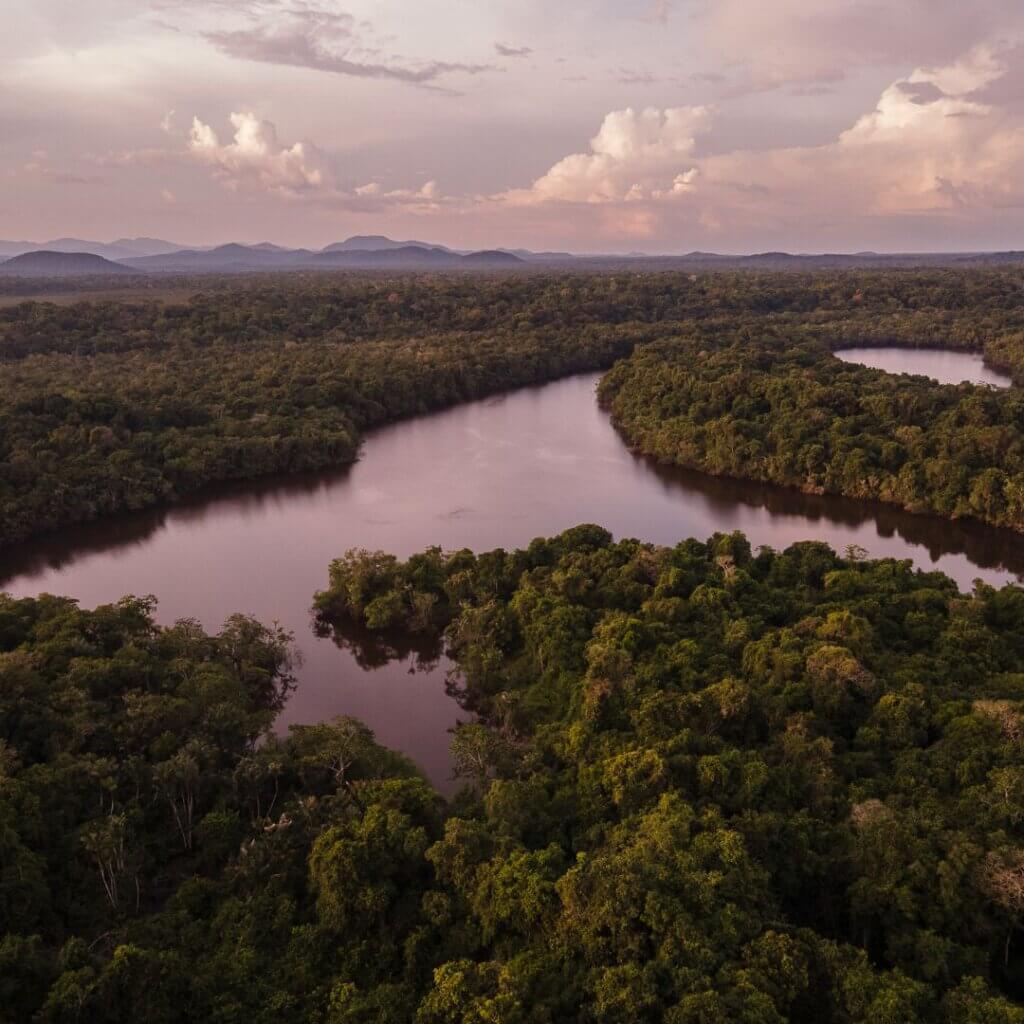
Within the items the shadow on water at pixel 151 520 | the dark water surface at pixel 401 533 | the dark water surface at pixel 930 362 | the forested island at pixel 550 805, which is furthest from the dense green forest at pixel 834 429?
the shadow on water at pixel 151 520

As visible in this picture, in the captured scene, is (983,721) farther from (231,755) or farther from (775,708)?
(231,755)

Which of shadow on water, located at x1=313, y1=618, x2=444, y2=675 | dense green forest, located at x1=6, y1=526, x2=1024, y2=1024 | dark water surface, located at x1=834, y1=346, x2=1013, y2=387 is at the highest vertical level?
dark water surface, located at x1=834, y1=346, x2=1013, y2=387

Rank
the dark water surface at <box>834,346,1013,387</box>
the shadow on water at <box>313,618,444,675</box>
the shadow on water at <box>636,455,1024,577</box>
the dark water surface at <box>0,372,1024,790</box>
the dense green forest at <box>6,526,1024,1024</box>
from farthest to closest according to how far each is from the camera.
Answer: the dark water surface at <box>834,346,1013,387</box>, the shadow on water at <box>636,455,1024,577</box>, the shadow on water at <box>313,618,444,675</box>, the dark water surface at <box>0,372,1024,790</box>, the dense green forest at <box>6,526,1024,1024</box>

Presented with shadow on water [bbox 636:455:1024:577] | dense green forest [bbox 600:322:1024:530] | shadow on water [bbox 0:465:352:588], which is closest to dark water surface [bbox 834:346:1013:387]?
dense green forest [bbox 600:322:1024:530]

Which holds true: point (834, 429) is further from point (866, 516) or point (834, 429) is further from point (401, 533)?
point (401, 533)

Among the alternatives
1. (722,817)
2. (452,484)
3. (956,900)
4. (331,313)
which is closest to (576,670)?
(722,817)

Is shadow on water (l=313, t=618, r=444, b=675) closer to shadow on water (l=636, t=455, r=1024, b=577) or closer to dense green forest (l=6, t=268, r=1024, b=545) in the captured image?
dense green forest (l=6, t=268, r=1024, b=545)
